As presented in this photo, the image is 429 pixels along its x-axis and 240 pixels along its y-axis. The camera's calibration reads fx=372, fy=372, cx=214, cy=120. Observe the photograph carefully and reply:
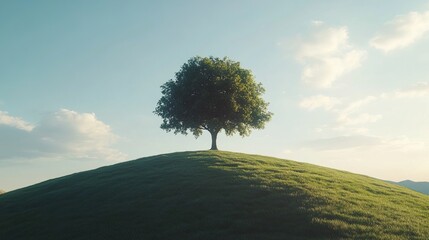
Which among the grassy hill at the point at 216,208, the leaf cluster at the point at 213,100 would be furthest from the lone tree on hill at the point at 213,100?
the grassy hill at the point at 216,208

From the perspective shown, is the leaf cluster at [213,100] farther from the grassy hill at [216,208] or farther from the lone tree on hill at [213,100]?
the grassy hill at [216,208]

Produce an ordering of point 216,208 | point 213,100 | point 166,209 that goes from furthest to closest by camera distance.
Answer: point 213,100
point 166,209
point 216,208

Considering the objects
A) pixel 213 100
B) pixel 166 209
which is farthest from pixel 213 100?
pixel 166 209

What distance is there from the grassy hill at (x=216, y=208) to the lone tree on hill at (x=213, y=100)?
23284 millimetres

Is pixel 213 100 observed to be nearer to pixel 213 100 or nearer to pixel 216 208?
pixel 213 100

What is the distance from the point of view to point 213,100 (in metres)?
61.5

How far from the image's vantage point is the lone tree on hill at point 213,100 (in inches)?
2438

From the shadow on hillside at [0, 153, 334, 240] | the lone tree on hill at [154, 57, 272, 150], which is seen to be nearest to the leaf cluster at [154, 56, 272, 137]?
the lone tree on hill at [154, 57, 272, 150]

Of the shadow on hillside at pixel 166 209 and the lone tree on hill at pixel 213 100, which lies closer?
the shadow on hillside at pixel 166 209

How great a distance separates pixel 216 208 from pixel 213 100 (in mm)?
37705

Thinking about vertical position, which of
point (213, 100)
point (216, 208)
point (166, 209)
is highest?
point (213, 100)

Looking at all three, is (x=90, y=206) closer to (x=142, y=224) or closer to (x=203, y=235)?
(x=142, y=224)

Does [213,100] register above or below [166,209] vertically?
above

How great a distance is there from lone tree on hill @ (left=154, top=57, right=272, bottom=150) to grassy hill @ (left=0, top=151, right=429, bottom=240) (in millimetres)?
23284
